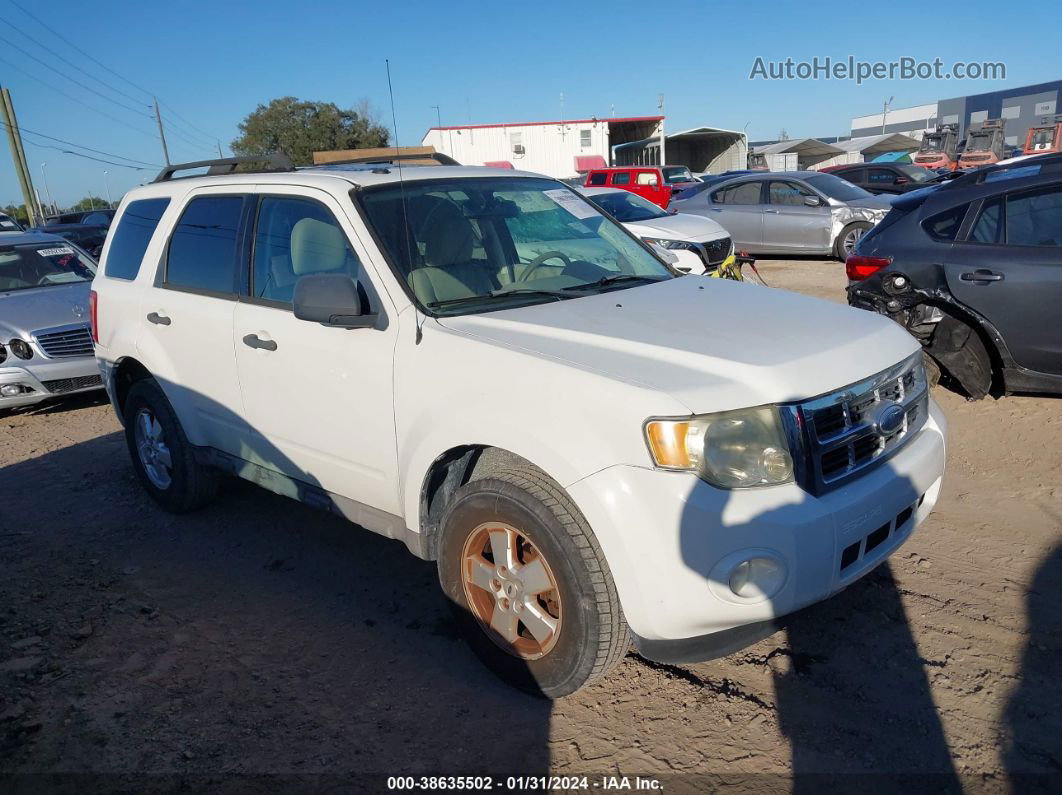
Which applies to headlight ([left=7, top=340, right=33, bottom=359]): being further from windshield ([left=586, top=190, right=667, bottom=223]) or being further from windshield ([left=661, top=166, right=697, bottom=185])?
windshield ([left=661, top=166, right=697, bottom=185])

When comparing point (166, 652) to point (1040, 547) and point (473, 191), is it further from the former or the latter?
point (1040, 547)

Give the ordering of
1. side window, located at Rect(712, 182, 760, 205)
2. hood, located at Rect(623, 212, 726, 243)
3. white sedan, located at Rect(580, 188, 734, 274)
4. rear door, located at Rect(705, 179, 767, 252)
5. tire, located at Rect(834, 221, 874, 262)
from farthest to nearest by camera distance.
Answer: side window, located at Rect(712, 182, 760, 205), rear door, located at Rect(705, 179, 767, 252), tire, located at Rect(834, 221, 874, 262), hood, located at Rect(623, 212, 726, 243), white sedan, located at Rect(580, 188, 734, 274)

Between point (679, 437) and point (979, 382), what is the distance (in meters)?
4.00

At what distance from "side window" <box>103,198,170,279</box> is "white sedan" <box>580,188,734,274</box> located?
229 inches

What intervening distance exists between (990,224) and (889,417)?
10.9ft

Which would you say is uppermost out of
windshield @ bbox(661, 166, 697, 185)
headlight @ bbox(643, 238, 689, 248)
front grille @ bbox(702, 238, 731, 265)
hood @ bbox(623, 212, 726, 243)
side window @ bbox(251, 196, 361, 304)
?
side window @ bbox(251, 196, 361, 304)

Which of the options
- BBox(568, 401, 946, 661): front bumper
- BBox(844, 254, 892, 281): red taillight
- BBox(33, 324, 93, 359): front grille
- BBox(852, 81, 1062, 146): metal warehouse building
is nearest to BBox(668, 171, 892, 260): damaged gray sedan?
BBox(844, 254, 892, 281): red taillight

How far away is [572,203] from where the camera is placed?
4.25 metres

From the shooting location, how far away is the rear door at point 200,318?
412 centimetres

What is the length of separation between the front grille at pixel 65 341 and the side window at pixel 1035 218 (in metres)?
7.80

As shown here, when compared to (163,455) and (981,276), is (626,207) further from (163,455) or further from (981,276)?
(163,455)

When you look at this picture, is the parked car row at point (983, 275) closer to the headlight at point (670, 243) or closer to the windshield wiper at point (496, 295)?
the windshield wiper at point (496, 295)

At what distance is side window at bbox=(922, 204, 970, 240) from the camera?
18.3 ft

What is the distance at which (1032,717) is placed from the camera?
Result: 2.76 meters
